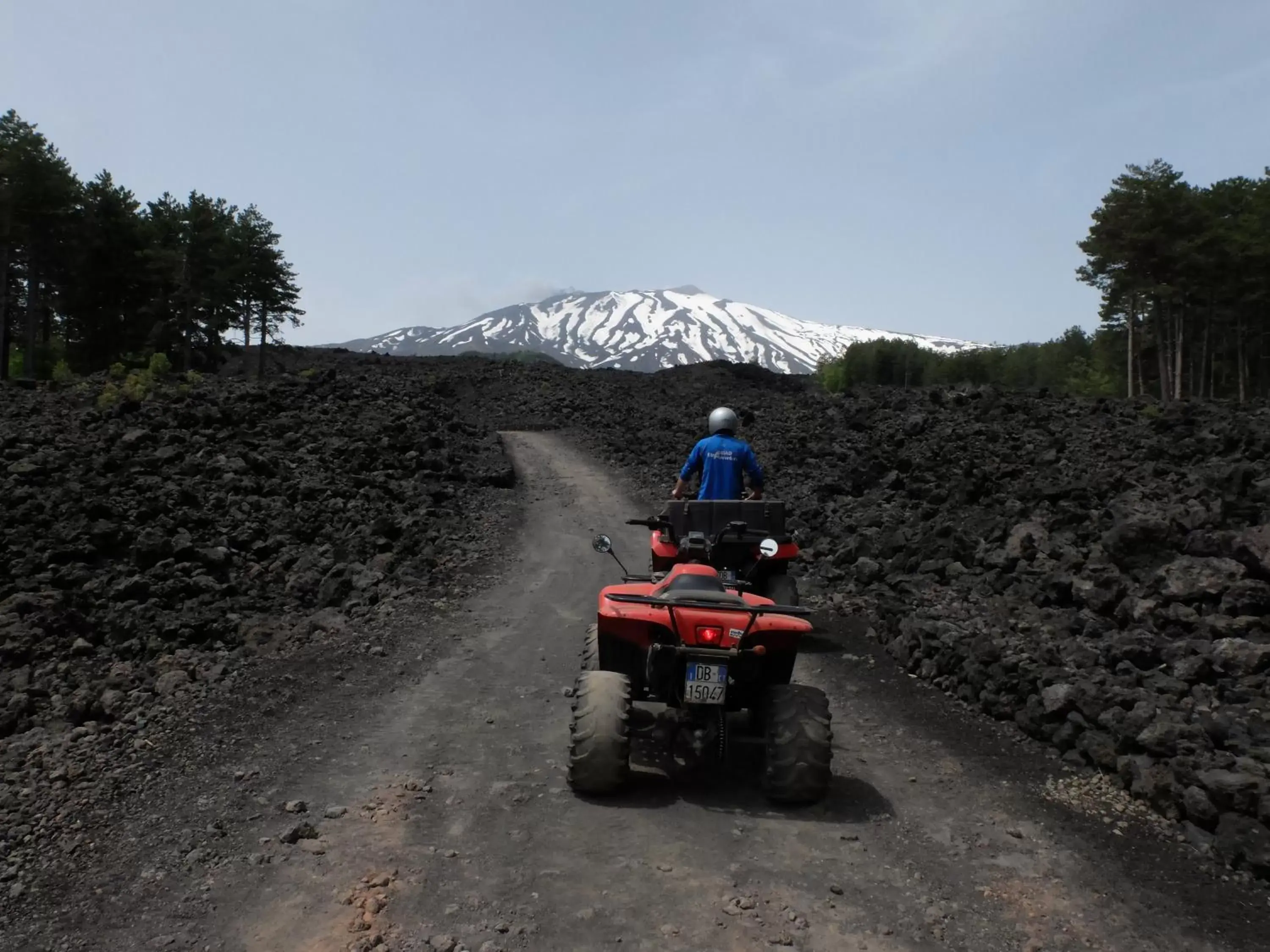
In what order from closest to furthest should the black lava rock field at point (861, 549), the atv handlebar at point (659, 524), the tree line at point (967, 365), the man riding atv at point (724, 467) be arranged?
the black lava rock field at point (861, 549)
the atv handlebar at point (659, 524)
the man riding atv at point (724, 467)
the tree line at point (967, 365)

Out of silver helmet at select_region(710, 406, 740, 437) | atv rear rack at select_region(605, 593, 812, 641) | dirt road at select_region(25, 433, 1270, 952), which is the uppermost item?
silver helmet at select_region(710, 406, 740, 437)

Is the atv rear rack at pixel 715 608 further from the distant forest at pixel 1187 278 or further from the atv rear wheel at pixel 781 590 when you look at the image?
the distant forest at pixel 1187 278

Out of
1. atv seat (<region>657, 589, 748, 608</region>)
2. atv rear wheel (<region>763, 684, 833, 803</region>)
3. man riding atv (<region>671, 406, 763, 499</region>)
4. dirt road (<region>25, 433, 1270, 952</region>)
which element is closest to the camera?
dirt road (<region>25, 433, 1270, 952</region>)

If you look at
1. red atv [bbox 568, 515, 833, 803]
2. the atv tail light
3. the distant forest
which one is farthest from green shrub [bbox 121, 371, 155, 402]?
the distant forest

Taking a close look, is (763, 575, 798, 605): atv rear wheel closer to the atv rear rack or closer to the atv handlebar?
the atv handlebar

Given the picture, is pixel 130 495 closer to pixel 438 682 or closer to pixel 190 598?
pixel 190 598

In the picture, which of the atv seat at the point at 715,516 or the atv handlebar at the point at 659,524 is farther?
the atv handlebar at the point at 659,524

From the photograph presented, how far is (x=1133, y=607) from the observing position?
885cm

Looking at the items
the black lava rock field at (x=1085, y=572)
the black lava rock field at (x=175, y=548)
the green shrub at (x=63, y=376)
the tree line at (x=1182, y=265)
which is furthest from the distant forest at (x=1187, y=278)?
the green shrub at (x=63, y=376)

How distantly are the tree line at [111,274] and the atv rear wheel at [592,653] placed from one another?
41318 millimetres

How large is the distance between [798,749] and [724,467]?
3.57m

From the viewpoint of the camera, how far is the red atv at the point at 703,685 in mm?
5816

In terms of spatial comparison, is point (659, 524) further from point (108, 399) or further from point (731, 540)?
point (108, 399)

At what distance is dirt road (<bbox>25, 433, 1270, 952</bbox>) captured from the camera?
445 centimetres
